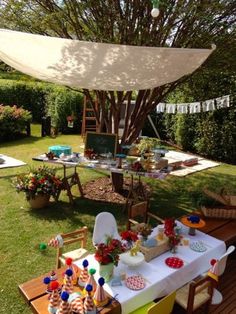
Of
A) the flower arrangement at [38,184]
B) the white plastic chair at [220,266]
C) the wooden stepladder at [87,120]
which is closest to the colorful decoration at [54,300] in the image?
the white plastic chair at [220,266]

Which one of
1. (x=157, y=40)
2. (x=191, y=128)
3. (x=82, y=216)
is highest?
(x=157, y=40)

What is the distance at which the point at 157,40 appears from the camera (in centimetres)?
546

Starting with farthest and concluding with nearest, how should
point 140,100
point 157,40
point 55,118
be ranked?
1. point 55,118
2. point 140,100
3. point 157,40

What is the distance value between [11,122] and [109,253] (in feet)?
31.1

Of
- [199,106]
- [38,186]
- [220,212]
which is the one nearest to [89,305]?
[220,212]

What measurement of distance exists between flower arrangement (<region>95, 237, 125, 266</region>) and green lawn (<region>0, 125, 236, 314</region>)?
1.22 meters

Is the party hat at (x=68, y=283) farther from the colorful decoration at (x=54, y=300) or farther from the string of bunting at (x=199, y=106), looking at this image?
the string of bunting at (x=199, y=106)

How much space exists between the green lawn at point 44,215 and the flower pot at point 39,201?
109mm

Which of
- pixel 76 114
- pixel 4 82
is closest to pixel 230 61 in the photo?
pixel 76 114

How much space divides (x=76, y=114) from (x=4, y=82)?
3.74 meters

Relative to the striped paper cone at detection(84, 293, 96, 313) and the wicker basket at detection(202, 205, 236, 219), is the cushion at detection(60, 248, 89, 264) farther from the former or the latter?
the wicker basket at detection(202, 205, 236, 219)

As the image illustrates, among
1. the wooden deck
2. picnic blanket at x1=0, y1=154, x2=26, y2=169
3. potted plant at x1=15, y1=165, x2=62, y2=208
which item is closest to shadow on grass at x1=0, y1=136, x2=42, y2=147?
picnic blanket at x1=0, y1=154, x2=26, y2=169

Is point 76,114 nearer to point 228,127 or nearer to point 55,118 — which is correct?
point 55,118

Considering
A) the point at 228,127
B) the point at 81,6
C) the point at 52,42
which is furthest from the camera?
the point at 228,127
